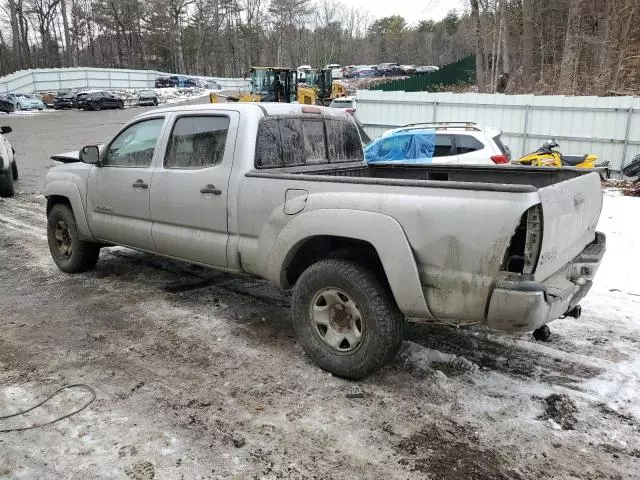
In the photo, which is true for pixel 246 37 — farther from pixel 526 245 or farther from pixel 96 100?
pixel 526 245

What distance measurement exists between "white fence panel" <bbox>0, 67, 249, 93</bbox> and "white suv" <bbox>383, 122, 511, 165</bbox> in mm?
49553

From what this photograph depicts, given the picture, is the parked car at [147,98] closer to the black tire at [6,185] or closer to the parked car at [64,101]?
the parked car at [64,101]

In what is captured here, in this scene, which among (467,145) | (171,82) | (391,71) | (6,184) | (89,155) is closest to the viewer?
(89,155)

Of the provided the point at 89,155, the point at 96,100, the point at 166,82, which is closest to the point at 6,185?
the point at 89,155

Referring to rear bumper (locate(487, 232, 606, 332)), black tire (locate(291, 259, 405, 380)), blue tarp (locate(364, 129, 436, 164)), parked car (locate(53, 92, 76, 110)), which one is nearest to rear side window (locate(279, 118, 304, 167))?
black tire (locate(291, 259, 405, 380))

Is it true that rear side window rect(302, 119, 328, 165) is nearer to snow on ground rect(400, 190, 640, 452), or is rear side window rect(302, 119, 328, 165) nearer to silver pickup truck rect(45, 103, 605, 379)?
silver pickup truck rect(45, 103, 605, 379)

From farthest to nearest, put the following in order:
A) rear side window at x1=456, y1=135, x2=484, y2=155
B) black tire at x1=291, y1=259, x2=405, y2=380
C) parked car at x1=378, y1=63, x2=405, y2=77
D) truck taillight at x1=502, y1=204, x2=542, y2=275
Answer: parked car at x1=378, y1=63, x2=405, y2=77 < rear side window at x1=456, y1=135, x2=484, y2=155 < black tire at x1=291, y1=259, x2=405, y2=380 < truck taillight at x1=502, y1=204, x2=542, y2=275

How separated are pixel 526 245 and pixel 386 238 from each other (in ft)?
2.66

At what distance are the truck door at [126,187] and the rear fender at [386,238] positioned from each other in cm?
207

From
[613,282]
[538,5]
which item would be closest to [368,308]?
[613,282]

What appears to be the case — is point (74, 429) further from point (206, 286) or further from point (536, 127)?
point (536, 127)

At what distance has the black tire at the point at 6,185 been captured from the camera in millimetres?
11172

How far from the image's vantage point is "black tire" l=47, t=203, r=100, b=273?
5.96 meters

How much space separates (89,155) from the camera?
5379mm
